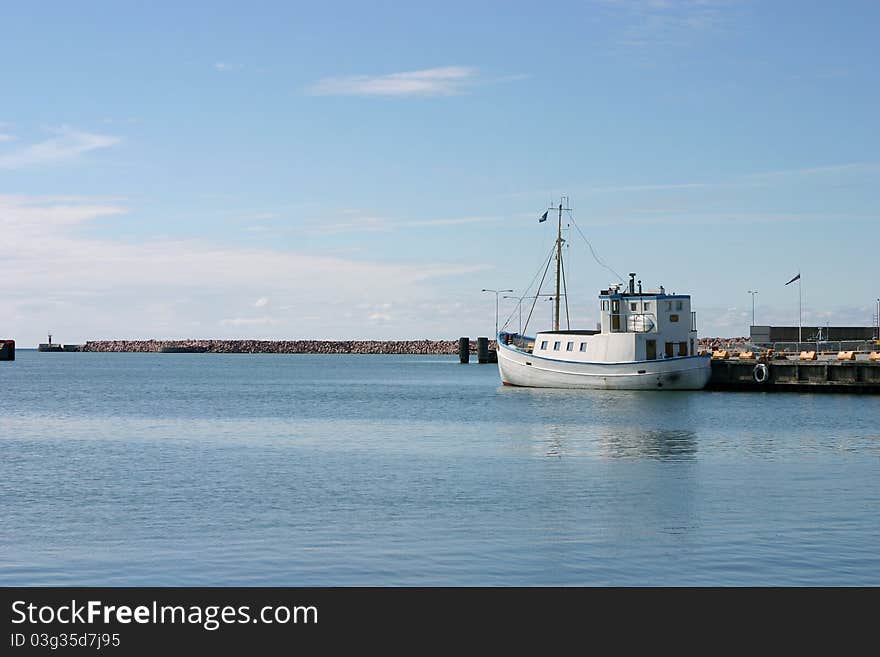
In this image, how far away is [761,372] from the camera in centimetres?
8031

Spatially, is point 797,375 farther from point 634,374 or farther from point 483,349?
point 483,349

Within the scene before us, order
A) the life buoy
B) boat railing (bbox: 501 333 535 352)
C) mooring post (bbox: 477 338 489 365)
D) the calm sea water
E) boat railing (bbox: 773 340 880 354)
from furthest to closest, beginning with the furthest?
1. mooring post (bbox: 477 338 489 365)
2. boat railing (bbox: 773 340 880 354)
3. boat railing (bbox: 501 333 535 352)
4. the life buoy
5. the calm sea water

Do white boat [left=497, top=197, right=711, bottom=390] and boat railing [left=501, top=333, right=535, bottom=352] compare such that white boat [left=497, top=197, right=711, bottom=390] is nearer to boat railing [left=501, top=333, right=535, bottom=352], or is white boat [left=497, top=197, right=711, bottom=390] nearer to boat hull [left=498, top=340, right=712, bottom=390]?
boat hull [left=498, top=340, right=712, bottom=390]

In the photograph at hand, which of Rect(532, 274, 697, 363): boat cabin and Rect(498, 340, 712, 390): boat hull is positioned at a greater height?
Rect(532, 274, 697, 363): boat cabin

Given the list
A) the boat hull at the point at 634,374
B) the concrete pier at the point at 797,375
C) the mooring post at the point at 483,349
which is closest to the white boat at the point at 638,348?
the boat hull at the point at 634,374

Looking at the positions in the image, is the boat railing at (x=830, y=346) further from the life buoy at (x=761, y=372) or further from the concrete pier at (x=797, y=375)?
the life buoy at (x=761, y=372)

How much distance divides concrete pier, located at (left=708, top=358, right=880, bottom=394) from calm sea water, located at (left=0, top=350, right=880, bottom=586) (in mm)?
18399

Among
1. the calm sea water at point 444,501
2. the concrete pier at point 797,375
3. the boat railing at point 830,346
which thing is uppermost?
the boat railing at point 830,346

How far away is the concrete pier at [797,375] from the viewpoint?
250 ft

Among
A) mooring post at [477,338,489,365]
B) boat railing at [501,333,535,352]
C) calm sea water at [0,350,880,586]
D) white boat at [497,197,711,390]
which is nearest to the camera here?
calm sea water at [0,350,880,586]

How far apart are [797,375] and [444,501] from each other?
5695cm

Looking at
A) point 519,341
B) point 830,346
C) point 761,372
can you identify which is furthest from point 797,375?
point 830,346

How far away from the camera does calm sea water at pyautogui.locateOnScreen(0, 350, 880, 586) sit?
63.8ft

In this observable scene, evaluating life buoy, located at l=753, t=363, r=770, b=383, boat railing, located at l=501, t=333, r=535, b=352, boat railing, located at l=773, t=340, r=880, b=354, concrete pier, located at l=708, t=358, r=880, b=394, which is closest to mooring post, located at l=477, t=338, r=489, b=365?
boat railing, located at l=773, t=340, r=880, b=354
